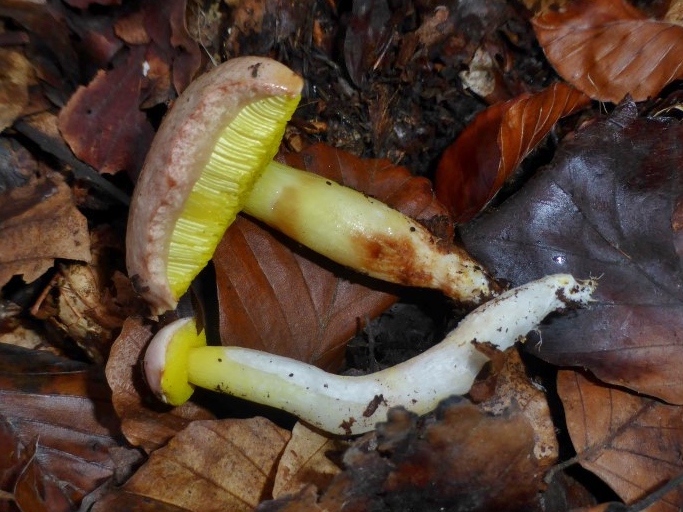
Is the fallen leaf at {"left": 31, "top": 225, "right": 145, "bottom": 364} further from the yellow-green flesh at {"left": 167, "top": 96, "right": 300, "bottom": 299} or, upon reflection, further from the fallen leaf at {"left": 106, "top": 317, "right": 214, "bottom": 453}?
the yellow-green flesh at {"left": 167, "top": 96, "right": 300, "bottom": 299}

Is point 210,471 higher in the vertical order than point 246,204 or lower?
lower

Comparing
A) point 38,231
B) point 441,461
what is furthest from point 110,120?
point 441,461

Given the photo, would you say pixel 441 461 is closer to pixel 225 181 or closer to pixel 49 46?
pixel 225 181

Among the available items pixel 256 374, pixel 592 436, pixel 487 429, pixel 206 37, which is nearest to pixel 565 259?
pixel 592 436

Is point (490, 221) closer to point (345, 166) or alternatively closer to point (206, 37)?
point (345, 166)

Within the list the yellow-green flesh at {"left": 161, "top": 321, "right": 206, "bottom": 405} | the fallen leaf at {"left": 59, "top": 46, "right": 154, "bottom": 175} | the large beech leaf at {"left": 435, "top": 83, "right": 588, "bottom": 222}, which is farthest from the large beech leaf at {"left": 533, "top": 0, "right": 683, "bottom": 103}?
the yellow-green flesh at {"left": 161, "top": 321, "right": 206, "bottom": 405}
